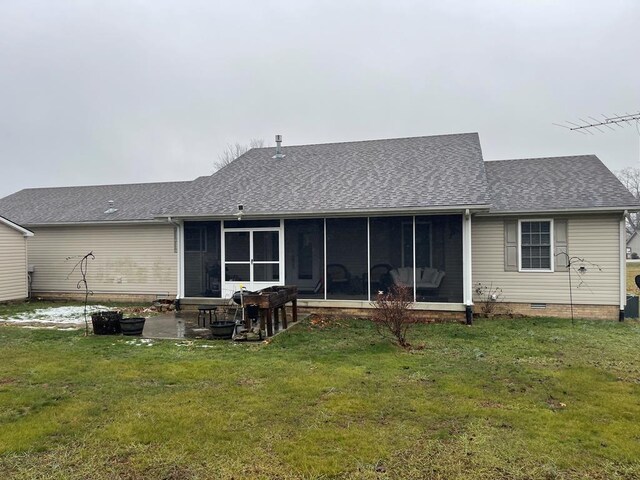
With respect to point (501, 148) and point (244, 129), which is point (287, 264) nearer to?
point (501, 148)

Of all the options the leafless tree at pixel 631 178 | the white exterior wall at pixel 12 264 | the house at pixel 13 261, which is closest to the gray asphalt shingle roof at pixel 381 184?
the house at pixel 13 261

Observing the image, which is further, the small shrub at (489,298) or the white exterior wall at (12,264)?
the white exterior wall at (12,264)

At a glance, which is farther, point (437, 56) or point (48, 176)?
point (48, 176)

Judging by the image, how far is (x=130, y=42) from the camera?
15.8 m

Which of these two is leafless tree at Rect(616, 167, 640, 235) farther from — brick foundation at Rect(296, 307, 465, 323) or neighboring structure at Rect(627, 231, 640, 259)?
brick foundation at Rect(296, 307, 465, 323)

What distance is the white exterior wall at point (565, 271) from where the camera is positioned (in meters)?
11.1

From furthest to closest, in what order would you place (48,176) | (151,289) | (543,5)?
(48,176) < (151,289) < (543,5)

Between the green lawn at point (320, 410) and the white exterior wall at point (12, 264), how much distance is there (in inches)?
301

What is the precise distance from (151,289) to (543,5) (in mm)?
14416

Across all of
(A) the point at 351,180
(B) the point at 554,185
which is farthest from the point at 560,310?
(A) the point at 351,180

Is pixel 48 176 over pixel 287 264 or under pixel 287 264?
over

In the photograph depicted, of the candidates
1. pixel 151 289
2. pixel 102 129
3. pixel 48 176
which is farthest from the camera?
pixel 48 176

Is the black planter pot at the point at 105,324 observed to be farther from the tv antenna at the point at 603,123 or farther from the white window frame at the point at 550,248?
the tv antenna at the point at 603,123

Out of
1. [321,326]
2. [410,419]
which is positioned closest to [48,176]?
[321,326]
